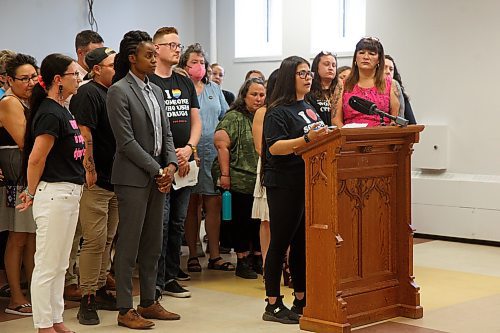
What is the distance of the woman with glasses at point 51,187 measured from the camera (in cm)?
462

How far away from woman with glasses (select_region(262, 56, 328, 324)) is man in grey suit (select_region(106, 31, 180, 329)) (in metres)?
0.60

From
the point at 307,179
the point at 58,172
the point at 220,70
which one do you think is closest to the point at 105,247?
the point at 58,172

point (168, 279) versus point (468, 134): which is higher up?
point (468, 134)

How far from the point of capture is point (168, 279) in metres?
6.08

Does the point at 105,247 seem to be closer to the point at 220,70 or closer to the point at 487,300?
the point at 487,300

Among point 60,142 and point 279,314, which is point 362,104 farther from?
point 60,142

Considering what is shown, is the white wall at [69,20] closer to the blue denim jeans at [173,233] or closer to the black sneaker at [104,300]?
the blue denim jeans at [173,233]

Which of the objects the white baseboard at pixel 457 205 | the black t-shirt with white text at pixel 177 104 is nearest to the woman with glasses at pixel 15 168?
the black t-shirt with white text at pixel 177 104

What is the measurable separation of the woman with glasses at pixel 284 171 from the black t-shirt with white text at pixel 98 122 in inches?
37.5

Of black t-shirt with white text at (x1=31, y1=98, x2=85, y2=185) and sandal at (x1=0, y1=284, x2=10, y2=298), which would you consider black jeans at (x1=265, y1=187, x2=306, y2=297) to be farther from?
sandal at (x1=0, y1=284, x2=10, y2=298)

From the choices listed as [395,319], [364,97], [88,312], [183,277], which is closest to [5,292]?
[88,312]

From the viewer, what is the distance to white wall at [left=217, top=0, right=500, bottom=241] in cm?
830

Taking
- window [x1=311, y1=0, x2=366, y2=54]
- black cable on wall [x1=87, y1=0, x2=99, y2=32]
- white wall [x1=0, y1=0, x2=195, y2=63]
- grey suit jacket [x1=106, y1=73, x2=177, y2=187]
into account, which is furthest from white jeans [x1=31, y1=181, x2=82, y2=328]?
window [x1=311, y1=0, x2=366, y2=54]

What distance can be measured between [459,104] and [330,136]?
406 centimetres
